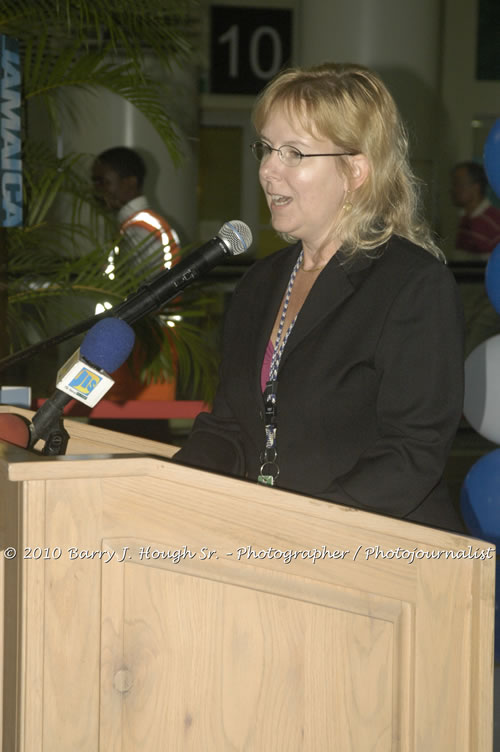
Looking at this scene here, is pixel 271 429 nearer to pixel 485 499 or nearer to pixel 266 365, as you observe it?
pixel 266 365

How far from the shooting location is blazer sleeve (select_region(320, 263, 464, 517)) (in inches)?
62.2

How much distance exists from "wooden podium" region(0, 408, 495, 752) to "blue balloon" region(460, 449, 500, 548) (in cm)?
202

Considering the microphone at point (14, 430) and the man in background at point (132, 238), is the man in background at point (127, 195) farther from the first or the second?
the microphone at point (14, 430)

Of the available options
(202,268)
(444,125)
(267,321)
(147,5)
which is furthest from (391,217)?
(444,125)

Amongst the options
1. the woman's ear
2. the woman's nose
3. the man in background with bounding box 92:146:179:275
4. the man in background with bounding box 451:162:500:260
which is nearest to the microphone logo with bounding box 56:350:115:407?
the woman's nose

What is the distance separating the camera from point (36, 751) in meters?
1.21

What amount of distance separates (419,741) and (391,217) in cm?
95

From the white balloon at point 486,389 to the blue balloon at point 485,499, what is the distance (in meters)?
0.11

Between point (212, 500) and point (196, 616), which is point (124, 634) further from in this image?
point (212, 500)

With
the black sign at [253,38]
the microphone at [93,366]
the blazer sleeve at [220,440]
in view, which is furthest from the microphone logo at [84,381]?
the black sign at [253,38]

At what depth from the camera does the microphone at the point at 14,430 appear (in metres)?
1.45

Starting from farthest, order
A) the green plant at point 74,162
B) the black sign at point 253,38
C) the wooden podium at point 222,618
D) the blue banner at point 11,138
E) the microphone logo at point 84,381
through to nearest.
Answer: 1. the black sign at point 253,38
2. the green plant at point 74,162
3. the blue banner at point 11,138
4. the microphone logo at point 84,381
5. the wooden podium at point 222,618

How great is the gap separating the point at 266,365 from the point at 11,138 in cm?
178

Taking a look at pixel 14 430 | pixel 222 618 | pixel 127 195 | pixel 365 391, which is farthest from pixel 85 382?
pixel 127 195
